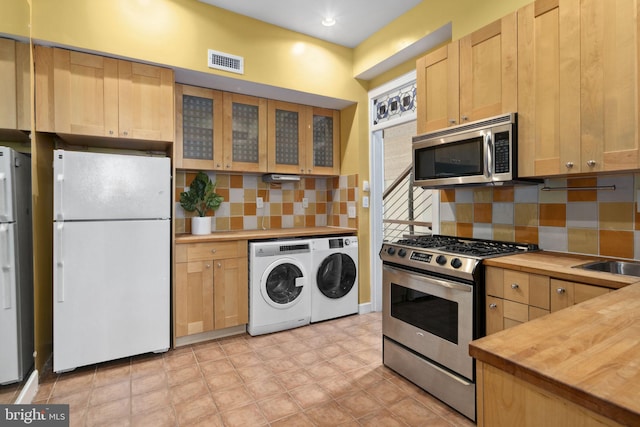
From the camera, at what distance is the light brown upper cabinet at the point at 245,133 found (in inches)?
127

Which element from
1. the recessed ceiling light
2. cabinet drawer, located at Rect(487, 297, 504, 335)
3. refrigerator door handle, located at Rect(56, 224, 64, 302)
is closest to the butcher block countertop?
cabinet drawer, located at Rect(487, 297, 504, 335)

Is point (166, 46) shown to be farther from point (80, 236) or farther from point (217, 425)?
point (217, 425)

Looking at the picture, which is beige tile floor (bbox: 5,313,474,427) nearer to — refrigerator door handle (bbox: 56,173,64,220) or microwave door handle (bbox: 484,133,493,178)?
refrigerator door handle (bbox: 56,173,64,220)

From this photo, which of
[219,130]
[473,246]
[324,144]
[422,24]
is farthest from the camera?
[324,144]

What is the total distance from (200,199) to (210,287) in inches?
32.2

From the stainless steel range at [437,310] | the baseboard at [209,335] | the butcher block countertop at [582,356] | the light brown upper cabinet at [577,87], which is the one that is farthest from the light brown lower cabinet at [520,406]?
the baseboard at [209,335]

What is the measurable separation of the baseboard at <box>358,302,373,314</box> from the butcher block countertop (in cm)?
279

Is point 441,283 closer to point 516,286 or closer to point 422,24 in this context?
point 516,286

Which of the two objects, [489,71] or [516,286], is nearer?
[516,286]

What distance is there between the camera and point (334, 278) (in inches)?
136

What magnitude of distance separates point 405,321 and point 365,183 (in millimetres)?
1762

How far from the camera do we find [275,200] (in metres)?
3.82

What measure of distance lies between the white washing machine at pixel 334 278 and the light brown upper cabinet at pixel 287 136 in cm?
88

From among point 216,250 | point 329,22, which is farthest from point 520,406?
point 329,22
